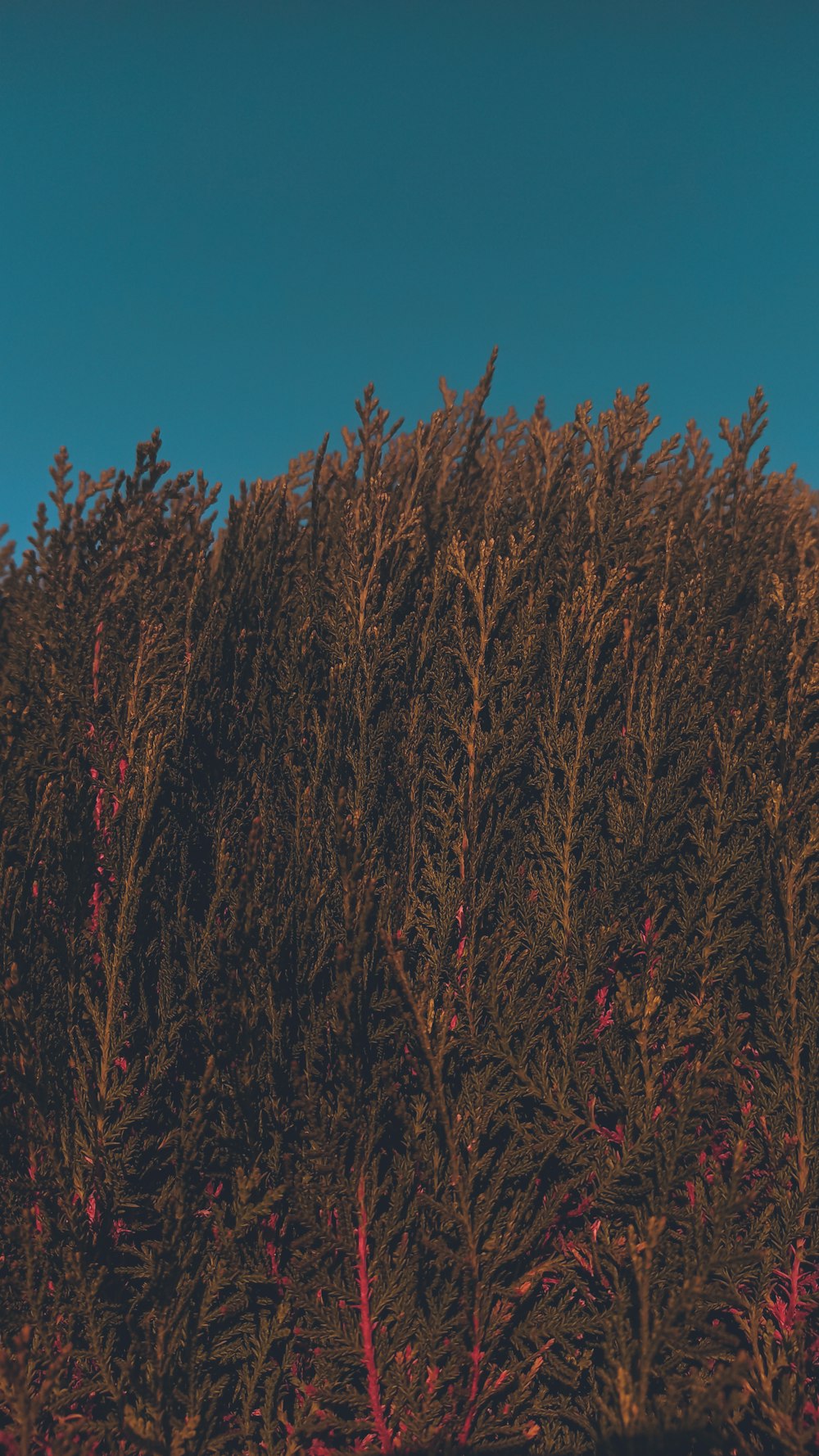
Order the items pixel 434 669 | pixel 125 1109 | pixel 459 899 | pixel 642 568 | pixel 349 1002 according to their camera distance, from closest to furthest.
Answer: pixel 349 1002 < pixel 125 1109 < pixel 459 899 < pixel 434 669 < pixel 642 568

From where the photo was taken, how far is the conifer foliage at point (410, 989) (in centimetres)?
328

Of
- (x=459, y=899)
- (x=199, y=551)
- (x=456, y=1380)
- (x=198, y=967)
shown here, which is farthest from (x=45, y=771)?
(x=456, y=1380)

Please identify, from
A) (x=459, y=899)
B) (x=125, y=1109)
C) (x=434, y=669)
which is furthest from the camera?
(x=434, y=669)

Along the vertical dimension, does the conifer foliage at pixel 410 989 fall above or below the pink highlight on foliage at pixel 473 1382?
above

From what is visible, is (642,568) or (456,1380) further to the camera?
(642,568)

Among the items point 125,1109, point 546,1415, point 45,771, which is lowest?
point 546,1415

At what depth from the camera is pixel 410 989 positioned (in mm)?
3195

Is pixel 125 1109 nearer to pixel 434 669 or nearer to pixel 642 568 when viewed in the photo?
pixel 434 669

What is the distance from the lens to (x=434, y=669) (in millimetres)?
4258

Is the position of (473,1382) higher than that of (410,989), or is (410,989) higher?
(410,989)

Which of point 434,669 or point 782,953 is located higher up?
point 434,669

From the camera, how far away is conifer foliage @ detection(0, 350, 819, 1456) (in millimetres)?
3275

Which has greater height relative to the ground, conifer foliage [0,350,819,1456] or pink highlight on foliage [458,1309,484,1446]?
conifer foliage [0,350,819,1456]

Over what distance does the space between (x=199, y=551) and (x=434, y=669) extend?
2041mm
